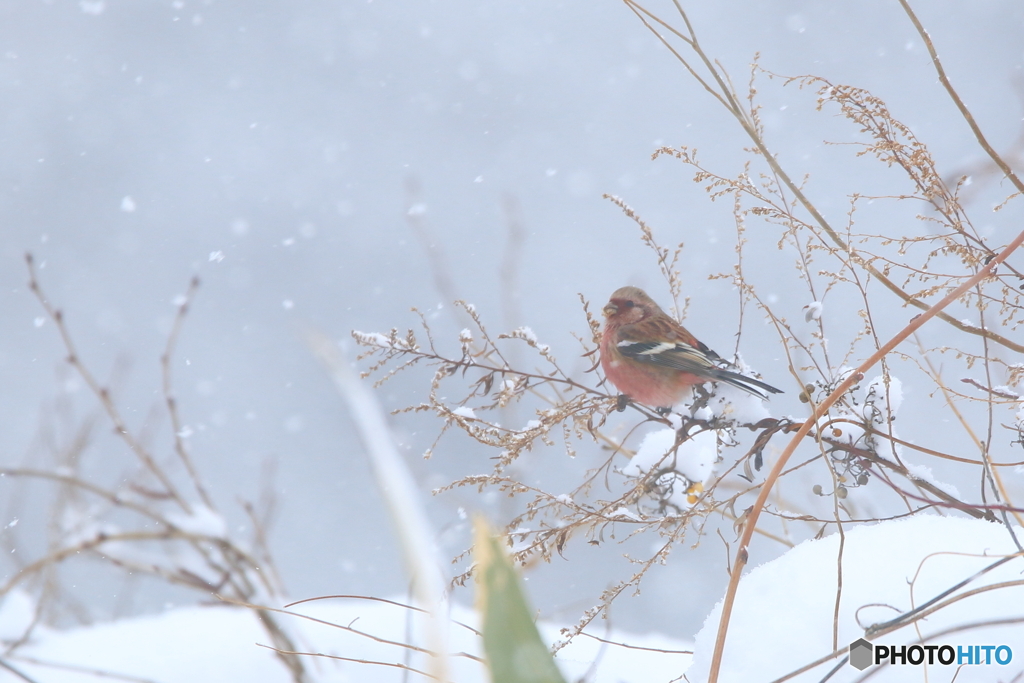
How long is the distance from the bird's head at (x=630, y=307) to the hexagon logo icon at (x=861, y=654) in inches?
65.6

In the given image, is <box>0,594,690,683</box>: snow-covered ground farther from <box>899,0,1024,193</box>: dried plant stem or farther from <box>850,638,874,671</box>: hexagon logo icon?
<box>899,0,1024,193</box>: dried plant stem

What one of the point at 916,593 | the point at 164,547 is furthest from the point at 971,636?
the point at 164,547

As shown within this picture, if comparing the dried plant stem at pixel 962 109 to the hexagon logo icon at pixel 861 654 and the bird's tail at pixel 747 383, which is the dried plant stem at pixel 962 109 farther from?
the hexagon logo icon at pixel 861 654

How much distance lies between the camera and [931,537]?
0.96 meters

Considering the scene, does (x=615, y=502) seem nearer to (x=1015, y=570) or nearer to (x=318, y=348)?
(x=1015, y=570)

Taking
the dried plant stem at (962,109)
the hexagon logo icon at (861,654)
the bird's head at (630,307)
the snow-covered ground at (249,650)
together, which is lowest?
the hexagon logo icon at (861,654)

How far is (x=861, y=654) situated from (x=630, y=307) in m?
1.71

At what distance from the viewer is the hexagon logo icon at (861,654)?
0.80 m

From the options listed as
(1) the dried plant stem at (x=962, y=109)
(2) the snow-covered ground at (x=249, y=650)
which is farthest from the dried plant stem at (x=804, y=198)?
(2) the snow-covered ground at (x=249, y=650)

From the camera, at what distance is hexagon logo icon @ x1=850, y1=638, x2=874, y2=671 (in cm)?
80

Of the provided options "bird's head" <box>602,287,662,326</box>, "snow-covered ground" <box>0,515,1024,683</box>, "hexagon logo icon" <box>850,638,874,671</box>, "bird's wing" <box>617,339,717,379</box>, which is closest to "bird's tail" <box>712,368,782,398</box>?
"bird's wing" <box>617,339,717,379</box>

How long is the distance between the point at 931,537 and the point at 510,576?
0.88 metres

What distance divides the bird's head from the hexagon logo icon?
167cm

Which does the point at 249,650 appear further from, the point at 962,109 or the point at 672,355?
the point at 962,109
